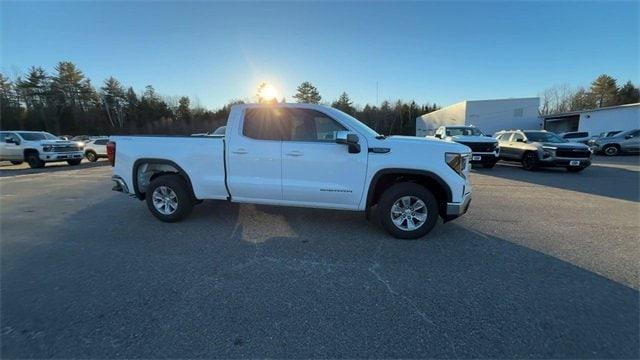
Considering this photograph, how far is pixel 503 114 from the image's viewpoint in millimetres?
42781

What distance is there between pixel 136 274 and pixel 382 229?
135 inches

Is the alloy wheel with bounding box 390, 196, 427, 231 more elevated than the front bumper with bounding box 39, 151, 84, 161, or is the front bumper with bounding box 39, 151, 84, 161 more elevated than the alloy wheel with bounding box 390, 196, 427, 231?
the front bumper with bounding box 39, 151, 84, 161

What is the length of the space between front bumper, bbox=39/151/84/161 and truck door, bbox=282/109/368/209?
17.9m

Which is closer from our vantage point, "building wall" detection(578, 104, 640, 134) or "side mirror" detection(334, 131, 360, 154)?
"side mirror" detection(334, 131, 360, 154)

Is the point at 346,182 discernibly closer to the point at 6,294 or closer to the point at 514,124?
the point at 6,294

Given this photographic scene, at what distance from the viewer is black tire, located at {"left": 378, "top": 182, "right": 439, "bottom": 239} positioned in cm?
465

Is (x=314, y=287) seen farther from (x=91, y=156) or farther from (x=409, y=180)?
(x=91, y=156)

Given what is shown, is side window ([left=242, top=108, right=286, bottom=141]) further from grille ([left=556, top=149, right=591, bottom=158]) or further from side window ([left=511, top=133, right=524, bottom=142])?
side window ([left=511, top=133, right=524, bottom=142])

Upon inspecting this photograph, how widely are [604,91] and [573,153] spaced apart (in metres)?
68.3

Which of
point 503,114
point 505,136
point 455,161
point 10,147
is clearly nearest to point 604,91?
point 503,114

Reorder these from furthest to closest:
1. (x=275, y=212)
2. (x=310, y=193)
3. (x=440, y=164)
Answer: (x=275, y=212) < (x=310, y=193) < (x=440, y=164)

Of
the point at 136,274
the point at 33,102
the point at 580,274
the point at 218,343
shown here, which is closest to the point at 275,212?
the point at 136,274

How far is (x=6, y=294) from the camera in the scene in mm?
3270

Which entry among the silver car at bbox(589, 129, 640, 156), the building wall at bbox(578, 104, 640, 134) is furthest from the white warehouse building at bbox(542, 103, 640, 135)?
the silver car at bbox(589, 129, 640, 156)
